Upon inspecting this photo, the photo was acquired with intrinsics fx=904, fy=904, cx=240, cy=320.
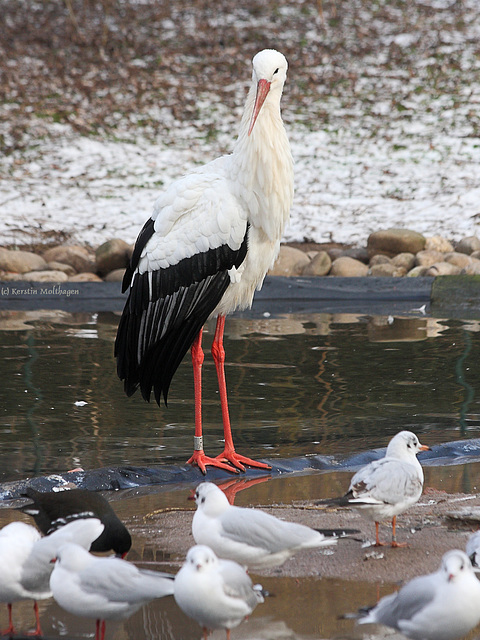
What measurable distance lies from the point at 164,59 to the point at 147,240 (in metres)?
14.8

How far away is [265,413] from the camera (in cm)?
625

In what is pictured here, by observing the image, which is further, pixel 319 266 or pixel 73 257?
pixel 73 257

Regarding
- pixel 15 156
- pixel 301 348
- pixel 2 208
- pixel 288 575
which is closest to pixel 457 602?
pixel 288 575

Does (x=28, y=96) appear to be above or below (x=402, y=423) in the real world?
above

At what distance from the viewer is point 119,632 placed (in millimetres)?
3203

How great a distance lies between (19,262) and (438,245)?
5.92 metres

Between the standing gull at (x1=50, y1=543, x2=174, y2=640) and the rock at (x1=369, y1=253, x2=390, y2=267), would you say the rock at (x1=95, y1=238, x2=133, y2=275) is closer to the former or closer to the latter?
the rock at (x1=369, y1=253, x2=390, y2=267)

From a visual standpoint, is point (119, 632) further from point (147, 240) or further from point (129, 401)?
point (129, 401)

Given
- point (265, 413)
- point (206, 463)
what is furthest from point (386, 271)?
point (206, 463)

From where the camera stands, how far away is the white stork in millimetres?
5160

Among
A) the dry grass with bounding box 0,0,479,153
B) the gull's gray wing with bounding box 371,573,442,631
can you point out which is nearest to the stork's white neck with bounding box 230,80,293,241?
the gull's gray wing with bounding box 371,573,442,631

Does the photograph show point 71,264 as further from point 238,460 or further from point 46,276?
point 238,460

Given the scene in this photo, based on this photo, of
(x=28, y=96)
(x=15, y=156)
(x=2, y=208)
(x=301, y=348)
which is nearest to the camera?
(x=301, y=348)

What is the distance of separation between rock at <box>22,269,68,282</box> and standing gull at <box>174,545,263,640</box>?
30.9 ft
